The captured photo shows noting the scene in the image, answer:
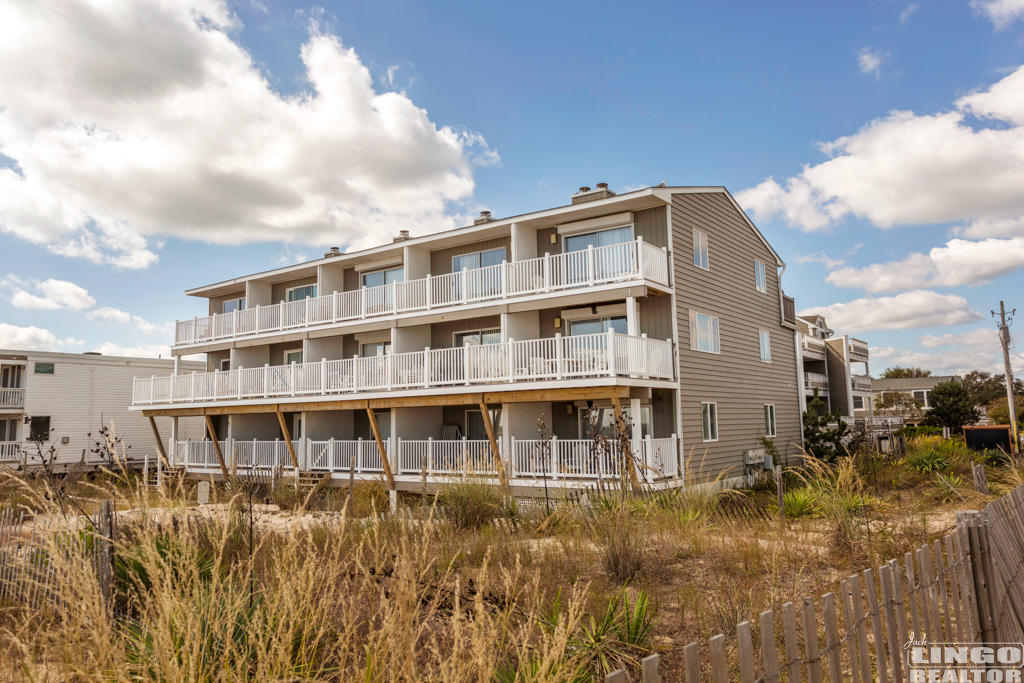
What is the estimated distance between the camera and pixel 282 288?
1056 inches

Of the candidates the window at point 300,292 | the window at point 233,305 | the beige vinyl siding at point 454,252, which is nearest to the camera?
the beige vinyl siding at point 454,252

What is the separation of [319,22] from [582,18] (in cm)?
564

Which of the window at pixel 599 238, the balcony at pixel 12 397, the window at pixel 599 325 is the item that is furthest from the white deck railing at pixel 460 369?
the balcony at pixel 12 397

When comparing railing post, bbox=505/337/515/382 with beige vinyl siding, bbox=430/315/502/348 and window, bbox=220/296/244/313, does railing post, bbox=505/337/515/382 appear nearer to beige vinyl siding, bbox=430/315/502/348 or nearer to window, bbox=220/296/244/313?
beige vinyl siding, bbox=430/315/502/348

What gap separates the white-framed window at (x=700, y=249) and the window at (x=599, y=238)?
232 cm

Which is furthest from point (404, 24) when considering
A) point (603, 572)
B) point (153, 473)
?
point (153, 473)

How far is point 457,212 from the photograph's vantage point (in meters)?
22.7

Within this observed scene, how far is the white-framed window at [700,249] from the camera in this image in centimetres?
1905

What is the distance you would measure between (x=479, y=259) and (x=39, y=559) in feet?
51.3

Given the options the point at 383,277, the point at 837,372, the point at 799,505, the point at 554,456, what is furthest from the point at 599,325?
the point at 837,372

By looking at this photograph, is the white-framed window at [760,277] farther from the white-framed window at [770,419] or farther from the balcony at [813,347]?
the balcony at [813,347]

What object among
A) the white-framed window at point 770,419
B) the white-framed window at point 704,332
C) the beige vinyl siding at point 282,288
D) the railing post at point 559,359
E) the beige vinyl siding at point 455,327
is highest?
the beige vinyl siding at point 282,288

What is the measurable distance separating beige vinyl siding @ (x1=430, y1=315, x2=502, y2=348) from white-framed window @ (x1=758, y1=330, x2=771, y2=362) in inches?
397

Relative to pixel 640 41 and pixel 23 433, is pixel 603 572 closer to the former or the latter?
pixel 640 41
